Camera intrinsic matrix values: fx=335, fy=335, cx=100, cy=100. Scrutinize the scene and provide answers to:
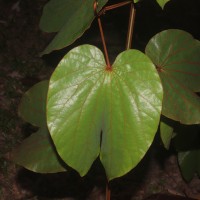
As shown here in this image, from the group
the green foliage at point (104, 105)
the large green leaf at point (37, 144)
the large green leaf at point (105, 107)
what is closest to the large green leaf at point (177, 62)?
the green foliage at point (104, 105)

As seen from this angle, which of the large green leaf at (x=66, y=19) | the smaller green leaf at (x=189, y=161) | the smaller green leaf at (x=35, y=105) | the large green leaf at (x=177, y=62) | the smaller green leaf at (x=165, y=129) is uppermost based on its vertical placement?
the large green leaf at (x=66, y=19)

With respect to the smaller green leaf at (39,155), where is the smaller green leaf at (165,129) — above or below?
above

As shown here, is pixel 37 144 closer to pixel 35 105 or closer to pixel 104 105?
pixel 35 105

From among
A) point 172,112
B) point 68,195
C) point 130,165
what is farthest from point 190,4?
point 130,165

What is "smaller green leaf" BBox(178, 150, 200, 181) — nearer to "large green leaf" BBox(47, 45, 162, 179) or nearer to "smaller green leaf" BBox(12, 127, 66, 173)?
"smaller green leaf" BBox(12, 127, 66, 173)

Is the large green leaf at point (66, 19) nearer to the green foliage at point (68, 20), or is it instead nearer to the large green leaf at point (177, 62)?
the green foliage at point (68, 20)

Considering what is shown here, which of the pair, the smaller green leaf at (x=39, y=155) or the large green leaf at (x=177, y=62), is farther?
the smaller green leaf at (x=39, y=155)
